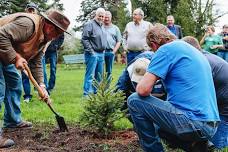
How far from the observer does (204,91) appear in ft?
15.2

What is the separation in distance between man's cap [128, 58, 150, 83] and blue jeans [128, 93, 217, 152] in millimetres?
699

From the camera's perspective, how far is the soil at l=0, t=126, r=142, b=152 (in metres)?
5.70

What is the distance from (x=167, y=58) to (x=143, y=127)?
85 centimetres

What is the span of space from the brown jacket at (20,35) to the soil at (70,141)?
111 centimetres

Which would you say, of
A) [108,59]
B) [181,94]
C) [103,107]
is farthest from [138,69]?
[108,59]

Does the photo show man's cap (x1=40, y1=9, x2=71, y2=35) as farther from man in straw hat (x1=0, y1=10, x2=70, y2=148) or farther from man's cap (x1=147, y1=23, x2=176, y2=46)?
man's cap (x1=147, y1=23, x2=176, y2=46)

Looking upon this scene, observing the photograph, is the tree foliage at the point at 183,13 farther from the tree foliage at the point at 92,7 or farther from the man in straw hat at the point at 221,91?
the man in straw hat at the point at 221,91

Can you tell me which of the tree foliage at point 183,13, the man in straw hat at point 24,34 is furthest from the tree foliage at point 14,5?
the man in straw hat at point 24,34

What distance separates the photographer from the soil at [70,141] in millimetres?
5703

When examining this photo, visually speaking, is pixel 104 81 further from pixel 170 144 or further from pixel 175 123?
pixel 175 123

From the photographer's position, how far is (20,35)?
5.74 m

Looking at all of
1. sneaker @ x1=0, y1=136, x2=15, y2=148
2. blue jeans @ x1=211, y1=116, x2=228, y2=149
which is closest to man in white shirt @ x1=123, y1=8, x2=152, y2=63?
blue jeans @ x1=211, y1=116, x2=228, y2=149

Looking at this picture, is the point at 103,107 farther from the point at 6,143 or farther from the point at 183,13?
the point at 183,13

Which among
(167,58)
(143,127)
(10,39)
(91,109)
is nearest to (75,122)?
(91,109)
